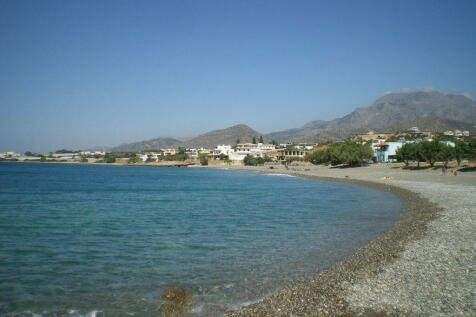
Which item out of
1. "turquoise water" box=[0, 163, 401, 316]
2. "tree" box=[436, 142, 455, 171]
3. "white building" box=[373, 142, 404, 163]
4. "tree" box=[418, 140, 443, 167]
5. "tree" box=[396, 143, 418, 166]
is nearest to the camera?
"turquoise water" box=[0, 163, 401, 316]

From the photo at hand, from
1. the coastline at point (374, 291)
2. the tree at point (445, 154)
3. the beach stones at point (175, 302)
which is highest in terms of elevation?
the tree at point (445, 154)

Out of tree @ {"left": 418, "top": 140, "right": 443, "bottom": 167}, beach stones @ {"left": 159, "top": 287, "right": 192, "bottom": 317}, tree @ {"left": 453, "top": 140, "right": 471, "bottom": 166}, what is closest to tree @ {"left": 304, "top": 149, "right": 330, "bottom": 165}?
tree @ {"left": 418, "top": 140, "right": 443, "bottom": 167}

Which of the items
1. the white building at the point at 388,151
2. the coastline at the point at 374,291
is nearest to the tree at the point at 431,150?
the white building at the point at 388,151

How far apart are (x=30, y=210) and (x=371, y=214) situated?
2877 centimetres

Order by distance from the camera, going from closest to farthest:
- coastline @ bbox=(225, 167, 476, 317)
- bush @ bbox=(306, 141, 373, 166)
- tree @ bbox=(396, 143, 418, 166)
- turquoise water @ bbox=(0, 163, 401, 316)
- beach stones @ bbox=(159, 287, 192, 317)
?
coastline @ bbox=(225, 167, 476, 317)
beach stones @ bbox=(159, 287, 192, 317)
turquoise water @ bbox=(0, 163, 401, 316)
tree @ bbox=(396, 143, 418, 166)
bush @ bbox=(306, 141, 373, 166)

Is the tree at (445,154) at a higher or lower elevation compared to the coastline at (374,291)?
higher

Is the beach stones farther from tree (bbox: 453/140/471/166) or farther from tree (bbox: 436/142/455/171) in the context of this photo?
tree (bbox: 436/142/455/171)

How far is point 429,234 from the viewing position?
21.1 metres

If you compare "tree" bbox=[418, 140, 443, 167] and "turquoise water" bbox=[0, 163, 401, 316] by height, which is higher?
"tree" bbox=[418, 140, 443, 167]

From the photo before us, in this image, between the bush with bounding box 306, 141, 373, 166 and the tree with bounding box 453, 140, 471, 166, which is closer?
the tree with bounding box 453, 140, 471, 166

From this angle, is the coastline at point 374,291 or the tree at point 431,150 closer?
the coastline at point 374,291

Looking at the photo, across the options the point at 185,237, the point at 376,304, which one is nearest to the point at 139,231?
the point at 185,237

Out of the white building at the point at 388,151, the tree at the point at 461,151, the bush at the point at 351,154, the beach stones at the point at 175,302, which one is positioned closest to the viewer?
the beach stones at the point at 175,302

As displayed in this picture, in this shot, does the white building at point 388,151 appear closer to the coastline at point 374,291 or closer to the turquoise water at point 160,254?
the turquoise water at point 160,254
